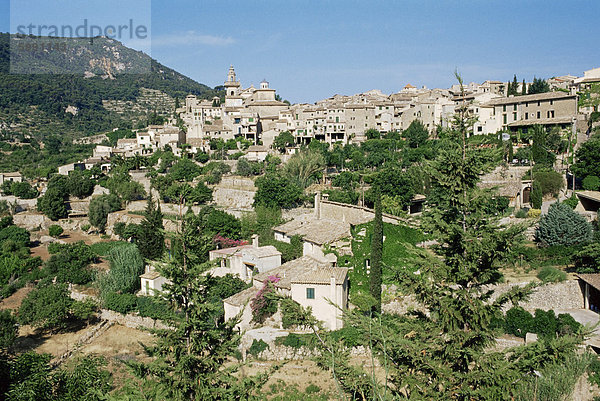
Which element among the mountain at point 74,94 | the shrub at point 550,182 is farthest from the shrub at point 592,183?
the mountain at point 74,94

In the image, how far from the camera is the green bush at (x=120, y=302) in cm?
2600

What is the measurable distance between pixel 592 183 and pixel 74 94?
474 ft

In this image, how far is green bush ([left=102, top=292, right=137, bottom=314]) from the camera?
2600cm

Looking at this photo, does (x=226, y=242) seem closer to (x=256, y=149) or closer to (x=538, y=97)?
(x=256, y=149)

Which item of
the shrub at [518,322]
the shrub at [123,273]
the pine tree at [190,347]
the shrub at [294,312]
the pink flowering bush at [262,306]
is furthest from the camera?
the shrub at [123,273]

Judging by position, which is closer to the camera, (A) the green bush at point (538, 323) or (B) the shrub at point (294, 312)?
(B) the shrub at point (294, 312)

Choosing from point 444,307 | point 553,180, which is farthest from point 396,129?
point 444,307

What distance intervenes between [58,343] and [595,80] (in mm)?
47762

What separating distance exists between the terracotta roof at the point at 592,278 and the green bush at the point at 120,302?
2339 cm

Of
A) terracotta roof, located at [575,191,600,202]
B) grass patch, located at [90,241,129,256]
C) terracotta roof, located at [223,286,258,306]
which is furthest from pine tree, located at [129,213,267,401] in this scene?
grass patch, located at [90,241,129,256]

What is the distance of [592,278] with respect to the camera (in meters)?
19.6

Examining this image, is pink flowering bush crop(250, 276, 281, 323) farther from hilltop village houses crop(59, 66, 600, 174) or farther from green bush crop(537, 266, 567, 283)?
hilltop village houses crop(59, 66, 600, 174)

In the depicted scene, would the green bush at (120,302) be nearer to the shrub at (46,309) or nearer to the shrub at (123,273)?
the shrub at (123,273)

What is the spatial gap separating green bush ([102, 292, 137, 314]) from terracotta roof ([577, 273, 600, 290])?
2339 centimetres
